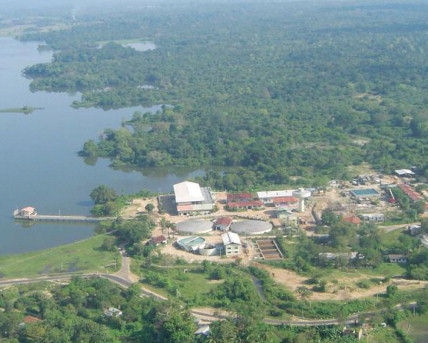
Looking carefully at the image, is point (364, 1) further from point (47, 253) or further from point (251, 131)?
point (47, 253)

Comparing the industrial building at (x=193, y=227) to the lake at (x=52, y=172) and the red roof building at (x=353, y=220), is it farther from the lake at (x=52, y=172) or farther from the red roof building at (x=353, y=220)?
the red roof building at (x=353, y=220)

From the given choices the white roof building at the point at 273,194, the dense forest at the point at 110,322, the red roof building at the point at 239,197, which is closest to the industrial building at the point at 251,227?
the red roof building at the point at 239,197

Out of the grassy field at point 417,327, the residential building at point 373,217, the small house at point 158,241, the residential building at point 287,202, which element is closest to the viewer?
the grassy field at point 417,327

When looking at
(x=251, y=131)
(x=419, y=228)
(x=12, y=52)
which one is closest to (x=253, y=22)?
(x=12, y=52)

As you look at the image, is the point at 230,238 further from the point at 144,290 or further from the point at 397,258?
the point at 397,258

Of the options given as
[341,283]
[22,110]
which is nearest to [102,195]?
[341,283]

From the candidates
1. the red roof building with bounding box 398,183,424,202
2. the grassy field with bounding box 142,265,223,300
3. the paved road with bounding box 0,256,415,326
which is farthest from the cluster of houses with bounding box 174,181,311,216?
the grassy field with bounding box 142,265,223,300
